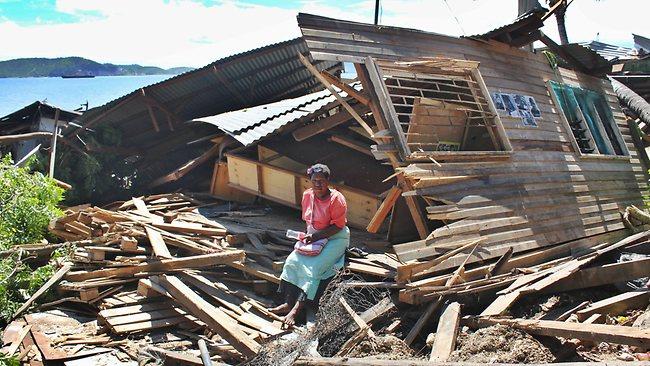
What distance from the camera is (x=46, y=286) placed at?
630 cm

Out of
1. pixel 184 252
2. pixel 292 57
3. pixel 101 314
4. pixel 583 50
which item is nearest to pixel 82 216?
pixel 184 252

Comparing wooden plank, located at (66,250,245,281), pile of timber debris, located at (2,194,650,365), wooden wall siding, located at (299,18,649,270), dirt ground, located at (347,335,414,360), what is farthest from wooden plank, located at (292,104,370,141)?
dirt ground, located at (347,335,414,360)

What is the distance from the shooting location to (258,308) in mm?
6168

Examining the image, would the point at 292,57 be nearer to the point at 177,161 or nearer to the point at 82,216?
the point at 177,161

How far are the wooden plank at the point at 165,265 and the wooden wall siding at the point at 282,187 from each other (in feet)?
9.23

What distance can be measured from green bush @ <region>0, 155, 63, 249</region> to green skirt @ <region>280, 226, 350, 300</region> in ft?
13.4

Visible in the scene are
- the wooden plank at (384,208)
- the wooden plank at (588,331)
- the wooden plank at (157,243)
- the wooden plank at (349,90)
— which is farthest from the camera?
the wooden plank at (349,90)

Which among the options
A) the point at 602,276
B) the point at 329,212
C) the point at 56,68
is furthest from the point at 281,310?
the point at 56,68

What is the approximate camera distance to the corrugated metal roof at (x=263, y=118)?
935cm

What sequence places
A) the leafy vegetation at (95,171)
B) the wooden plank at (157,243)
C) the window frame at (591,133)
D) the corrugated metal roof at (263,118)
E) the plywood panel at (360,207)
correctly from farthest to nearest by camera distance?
1. the leafy vegetation at (95,171)
2. the window frame at (591,133)
3. the corrugated metal roof at (263,118)
4. the plywood panel at (360,207)
5. the wooden plank at (157,243)

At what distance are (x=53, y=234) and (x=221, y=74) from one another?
5543 millimetres

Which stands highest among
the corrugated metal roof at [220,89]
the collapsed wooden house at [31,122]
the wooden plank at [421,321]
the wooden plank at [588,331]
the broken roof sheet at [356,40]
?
the collapsed wooden house at [31,122]

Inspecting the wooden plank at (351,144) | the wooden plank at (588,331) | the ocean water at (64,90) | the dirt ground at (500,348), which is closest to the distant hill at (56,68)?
the ocean water at (64,90)

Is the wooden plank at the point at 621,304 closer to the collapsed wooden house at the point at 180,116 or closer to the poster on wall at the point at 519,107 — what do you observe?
the poster on wall at the point at 519,107
